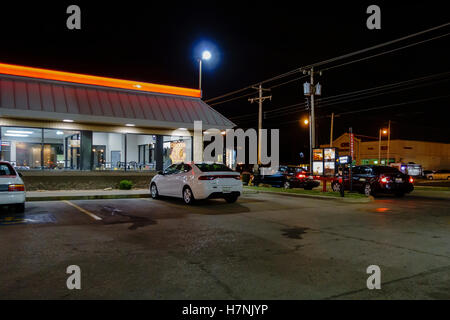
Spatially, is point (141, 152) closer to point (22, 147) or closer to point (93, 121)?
point (93, 121)

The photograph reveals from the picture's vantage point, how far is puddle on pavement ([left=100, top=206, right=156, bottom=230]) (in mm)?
9500

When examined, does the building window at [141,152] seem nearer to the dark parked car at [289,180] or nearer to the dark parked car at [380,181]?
the dark parked car at [289,180]

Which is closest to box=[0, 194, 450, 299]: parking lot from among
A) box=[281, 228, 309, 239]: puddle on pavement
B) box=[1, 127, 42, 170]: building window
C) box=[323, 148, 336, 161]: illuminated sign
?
box=[281, 228, 309, 239]: puddle on pavement

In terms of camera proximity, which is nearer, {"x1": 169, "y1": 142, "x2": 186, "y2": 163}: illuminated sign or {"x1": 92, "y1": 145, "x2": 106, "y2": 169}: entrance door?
{"x1": 92, "y1": 145, "x2": 106, "y2": 169}: entrance door

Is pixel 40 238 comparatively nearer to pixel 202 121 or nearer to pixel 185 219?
pixel 185 219

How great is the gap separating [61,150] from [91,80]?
13.2 ft

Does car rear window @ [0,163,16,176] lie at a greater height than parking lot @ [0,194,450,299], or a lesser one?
greater

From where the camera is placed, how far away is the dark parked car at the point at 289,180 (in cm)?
2534

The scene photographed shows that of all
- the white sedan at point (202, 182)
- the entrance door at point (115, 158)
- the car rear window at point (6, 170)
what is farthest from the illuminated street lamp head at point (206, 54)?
the car rear window at point (6, 170)

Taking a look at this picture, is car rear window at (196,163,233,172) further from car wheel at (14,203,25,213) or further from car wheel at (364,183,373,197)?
car wheel at (364,183,373,197)

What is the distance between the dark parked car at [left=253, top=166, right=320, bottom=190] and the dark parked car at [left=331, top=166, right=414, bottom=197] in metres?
5.95

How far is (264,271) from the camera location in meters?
5.36
